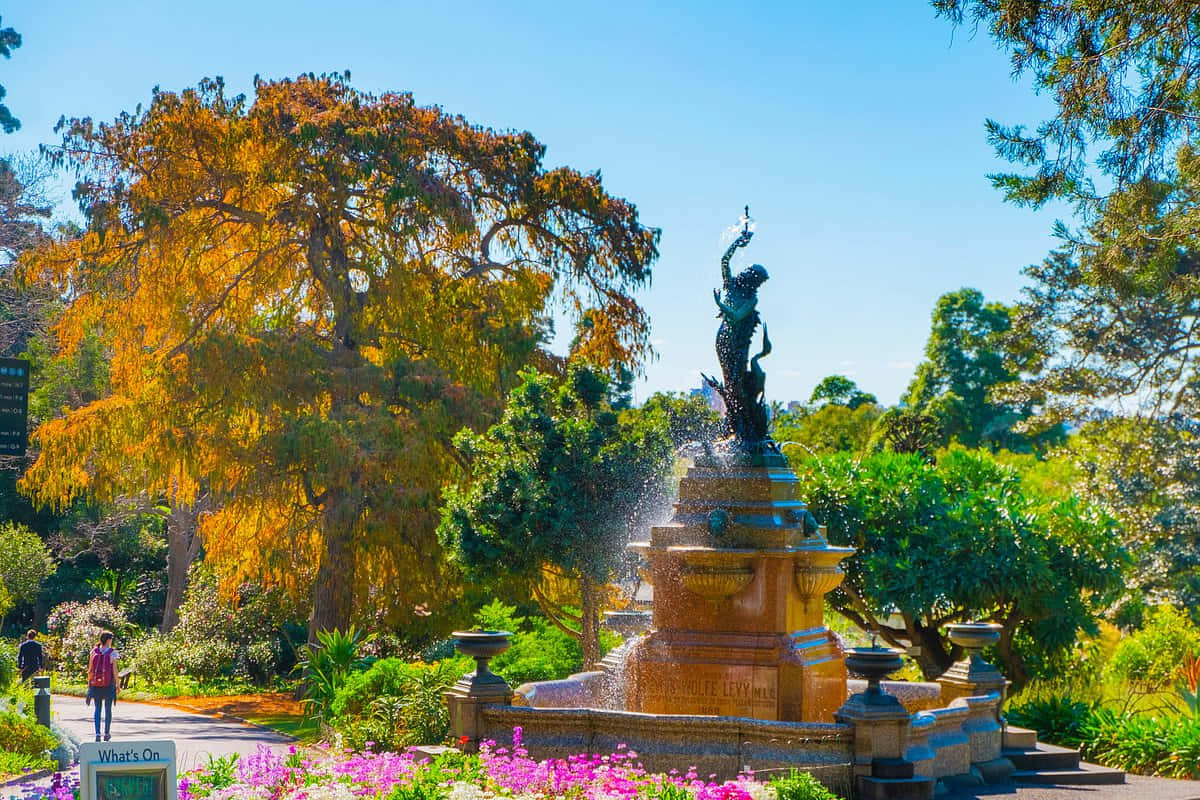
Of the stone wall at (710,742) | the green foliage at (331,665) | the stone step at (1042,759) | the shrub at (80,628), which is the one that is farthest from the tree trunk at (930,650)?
the shrub at (80,628)

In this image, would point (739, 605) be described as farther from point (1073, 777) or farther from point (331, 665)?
point (331, 665)

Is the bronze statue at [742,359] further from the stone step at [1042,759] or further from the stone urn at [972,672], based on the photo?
the stone step at [1042,759]

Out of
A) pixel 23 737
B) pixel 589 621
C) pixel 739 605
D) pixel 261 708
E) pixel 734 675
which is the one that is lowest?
pixel 261 708

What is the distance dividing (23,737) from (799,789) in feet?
38.9

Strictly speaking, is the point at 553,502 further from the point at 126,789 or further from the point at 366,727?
the point at 126,789

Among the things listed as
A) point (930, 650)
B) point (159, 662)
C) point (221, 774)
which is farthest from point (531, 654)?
point (159, 662)

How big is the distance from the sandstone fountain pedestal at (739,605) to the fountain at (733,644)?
13 millimetres

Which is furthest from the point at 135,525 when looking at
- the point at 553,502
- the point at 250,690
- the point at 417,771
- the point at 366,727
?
the point at 417,771

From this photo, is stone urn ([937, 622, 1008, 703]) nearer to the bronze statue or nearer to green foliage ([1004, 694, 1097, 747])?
green foliage ([1004, 694, 1097, 747])

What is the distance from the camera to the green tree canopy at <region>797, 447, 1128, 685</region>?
19.8 m

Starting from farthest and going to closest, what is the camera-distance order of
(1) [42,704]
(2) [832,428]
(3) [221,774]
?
(2) [832,428] < (1) [42,704] < (3) [221,774]

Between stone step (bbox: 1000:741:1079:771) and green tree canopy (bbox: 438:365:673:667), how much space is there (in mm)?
9451

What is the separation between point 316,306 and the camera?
93.0 ft

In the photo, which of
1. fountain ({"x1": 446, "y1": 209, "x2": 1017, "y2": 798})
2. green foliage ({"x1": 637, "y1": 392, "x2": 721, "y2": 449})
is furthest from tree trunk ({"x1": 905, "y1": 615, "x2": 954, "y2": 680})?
fountain ({"x1": 446, "y1": 209, "x2": 1017, "y2": 798})
